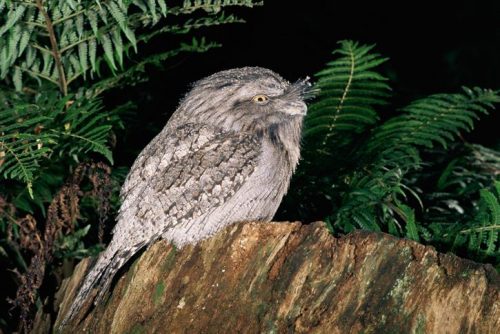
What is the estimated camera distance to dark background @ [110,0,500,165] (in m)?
4.89

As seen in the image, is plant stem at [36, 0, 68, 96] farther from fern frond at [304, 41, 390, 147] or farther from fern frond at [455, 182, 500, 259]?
fern frond at [455, 182, 500, 259]

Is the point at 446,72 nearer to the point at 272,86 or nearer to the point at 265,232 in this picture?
the point at 272,86

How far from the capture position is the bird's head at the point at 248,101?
134 inches

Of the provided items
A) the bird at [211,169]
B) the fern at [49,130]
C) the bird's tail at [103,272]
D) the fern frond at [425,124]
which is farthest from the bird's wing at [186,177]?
the fern frond at [425,124]

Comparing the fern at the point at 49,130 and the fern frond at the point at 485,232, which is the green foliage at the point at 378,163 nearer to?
the fern frond at the point at 485,232

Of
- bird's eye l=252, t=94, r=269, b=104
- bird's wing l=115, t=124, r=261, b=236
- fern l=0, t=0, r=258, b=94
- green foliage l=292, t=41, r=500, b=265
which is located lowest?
green foliage l=292, t=41, r=500, b=265

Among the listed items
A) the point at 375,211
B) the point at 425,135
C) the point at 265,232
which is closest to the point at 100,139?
the point at 265,232

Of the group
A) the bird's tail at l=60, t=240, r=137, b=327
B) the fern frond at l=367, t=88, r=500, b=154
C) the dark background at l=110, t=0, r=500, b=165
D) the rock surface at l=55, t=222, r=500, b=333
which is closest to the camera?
the rock surface at l=55, t=222, r=500, b=333

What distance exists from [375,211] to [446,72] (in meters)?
3.30

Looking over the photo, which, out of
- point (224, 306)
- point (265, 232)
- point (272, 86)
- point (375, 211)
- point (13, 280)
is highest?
point (272, 86)

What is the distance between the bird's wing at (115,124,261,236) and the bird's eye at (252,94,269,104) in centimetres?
18

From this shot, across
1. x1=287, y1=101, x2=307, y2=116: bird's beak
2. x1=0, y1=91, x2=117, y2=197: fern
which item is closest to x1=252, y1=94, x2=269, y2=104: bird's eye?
x1=287, y1=101, x2=307, y2=116: bird's beak

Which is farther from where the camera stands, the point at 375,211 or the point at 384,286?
the point at 375,211

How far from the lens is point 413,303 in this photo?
2.59 metres
